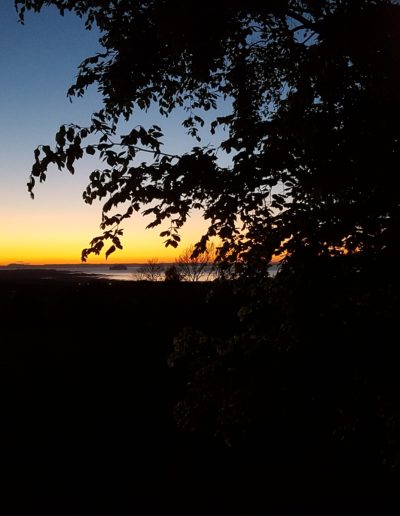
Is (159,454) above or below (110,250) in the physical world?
below

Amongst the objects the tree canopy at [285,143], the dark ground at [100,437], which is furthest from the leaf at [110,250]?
the dark ground at [100,437]

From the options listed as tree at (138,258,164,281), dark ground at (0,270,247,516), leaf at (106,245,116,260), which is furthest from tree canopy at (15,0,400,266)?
tree at (138,258,164,281)

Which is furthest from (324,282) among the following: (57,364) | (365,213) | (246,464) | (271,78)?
(57,364)

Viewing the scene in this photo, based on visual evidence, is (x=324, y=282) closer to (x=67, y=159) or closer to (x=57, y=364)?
(x=67, y=159)

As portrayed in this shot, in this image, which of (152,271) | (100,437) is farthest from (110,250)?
(152,271)

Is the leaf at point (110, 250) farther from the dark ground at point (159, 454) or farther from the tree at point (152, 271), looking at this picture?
the tree at point (152, 271)

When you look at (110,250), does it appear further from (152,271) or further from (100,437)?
(152,271)

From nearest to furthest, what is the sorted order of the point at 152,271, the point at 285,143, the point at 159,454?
the point at 285,143, the point at 159,454, the point at 152,271

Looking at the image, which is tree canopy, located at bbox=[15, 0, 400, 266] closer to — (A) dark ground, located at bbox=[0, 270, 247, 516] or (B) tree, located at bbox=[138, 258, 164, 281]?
(A) dark ground, located at bbox=[0, 270, 247, 516]

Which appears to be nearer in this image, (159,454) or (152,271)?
(159,454)

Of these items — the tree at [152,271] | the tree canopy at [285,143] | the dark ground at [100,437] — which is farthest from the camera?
the tree at [152,271]

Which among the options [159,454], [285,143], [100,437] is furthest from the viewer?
[100,437]

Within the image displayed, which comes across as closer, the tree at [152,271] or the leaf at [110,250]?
the leaf at [110,250]

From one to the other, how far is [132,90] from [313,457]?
950 centimetres
